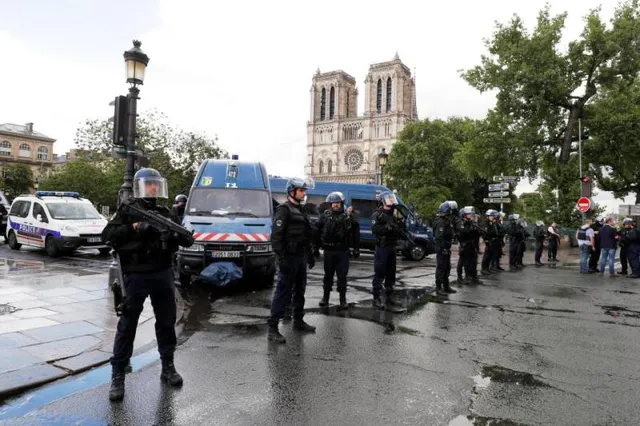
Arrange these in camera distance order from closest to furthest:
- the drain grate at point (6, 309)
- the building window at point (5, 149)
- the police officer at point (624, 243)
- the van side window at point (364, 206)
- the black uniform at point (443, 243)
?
the drain grate at point (6, 309) → the black uniform at point (443, 243) → the police officer at point (624, 243) → the van side window at point (364, 206) → the building window at point (5, 149)

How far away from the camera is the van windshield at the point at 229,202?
9.51 m

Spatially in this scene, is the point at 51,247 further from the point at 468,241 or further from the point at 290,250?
the point at 468,241

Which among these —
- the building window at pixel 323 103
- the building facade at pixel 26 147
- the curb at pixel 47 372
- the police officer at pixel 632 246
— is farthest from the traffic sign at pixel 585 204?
the building window at pixel 323 103

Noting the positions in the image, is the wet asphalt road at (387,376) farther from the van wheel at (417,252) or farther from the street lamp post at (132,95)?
the van wheel at (417,252)

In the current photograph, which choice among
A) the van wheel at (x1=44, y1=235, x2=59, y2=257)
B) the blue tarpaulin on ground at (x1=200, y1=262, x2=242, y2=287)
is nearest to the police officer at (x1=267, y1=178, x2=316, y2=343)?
the blue tarpaulin on ground at (x1=200, y1=262, x2=242, y2=287)

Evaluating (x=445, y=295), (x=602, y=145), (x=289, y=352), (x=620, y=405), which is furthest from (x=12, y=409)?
(x=602, y=145)

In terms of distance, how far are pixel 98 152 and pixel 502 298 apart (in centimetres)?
3302

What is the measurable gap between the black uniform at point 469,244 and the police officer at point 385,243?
3447 millimetres

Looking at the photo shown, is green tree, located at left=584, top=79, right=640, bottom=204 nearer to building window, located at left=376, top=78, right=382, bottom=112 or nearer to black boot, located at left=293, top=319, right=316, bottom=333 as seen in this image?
Answer: black boot, located at left=293, top=319, right=316, bottom=333

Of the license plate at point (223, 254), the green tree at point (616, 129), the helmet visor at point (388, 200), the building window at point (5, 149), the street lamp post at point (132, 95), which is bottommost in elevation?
Answer: the license plate at point (223, 254)

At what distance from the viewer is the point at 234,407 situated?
3578 millimetres

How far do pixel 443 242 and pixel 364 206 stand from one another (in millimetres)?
7762

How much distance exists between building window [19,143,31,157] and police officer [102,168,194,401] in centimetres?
8499

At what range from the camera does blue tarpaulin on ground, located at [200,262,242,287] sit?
820cm
